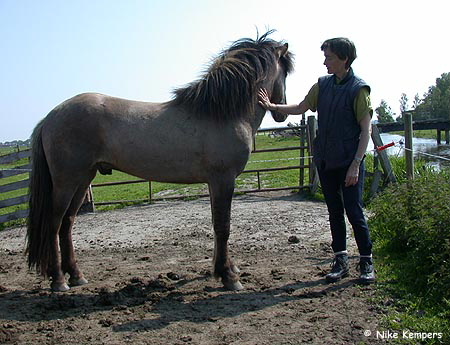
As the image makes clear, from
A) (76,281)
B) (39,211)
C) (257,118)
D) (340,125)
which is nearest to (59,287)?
(76,281)

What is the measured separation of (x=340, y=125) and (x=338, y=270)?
1.39m

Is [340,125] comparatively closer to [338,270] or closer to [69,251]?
[338,270]

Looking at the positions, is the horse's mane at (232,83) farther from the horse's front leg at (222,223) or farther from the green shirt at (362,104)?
the green shirt at (362,104)

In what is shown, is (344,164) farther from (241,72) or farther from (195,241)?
(195,241)

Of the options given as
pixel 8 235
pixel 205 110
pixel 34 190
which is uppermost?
pixel 205 110

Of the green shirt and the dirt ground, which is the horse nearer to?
the dirt ground

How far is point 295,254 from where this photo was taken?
17.5 ft

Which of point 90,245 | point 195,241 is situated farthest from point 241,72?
point 90,245

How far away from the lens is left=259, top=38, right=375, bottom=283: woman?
3.93 m

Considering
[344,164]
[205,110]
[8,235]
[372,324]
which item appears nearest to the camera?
[372,324]

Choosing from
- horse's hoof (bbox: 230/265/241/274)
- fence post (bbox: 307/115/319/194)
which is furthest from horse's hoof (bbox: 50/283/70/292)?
fence post (bbox: 307/115/319/194)

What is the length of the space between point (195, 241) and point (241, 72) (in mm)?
2845

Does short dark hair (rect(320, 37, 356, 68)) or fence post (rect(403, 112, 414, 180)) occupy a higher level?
short dark hair (rect(320, 37, 356, 68))

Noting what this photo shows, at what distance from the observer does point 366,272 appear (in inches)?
159
